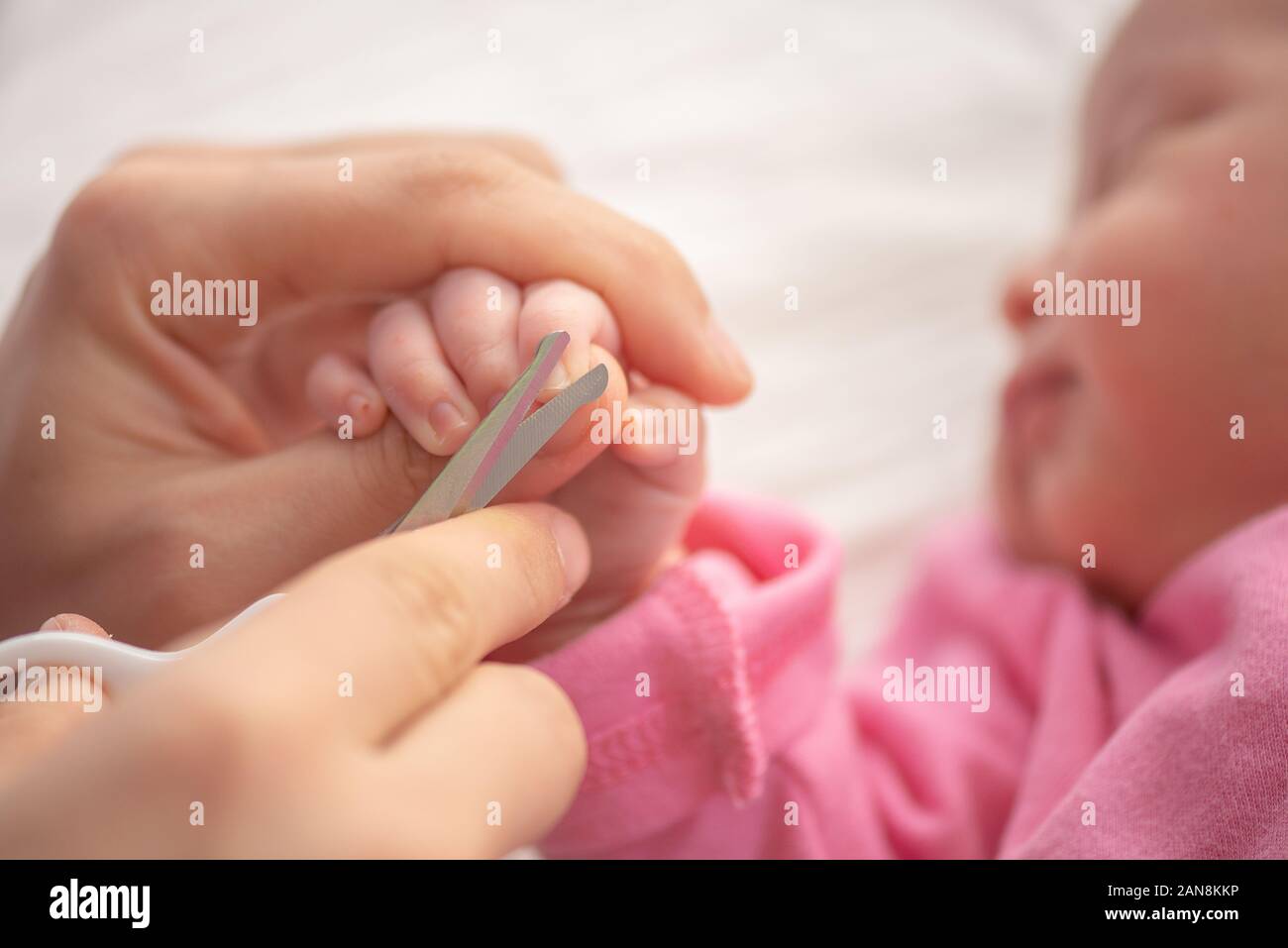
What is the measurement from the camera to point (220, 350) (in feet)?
2.36

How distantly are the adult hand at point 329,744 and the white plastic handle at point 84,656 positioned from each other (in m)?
0.05

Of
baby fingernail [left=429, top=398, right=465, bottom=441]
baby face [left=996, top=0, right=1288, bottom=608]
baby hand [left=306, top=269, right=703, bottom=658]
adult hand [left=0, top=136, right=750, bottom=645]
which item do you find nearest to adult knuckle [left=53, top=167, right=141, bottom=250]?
adult hand [left=0, top=136, right=750, bottom=645]

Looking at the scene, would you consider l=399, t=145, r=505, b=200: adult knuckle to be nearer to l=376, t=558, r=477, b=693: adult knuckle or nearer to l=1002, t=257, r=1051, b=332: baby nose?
l=376, t=558, r=477, b=693: adult knuckle

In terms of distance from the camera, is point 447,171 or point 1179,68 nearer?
point 447,171

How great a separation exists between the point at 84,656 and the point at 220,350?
0.97 ft

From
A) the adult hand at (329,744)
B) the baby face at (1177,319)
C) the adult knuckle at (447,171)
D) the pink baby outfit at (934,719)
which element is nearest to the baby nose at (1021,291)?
the baby face at (1177,319)

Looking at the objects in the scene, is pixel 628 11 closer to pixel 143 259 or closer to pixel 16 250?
pixel 16 250

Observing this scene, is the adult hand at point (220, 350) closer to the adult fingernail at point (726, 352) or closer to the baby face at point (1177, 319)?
the adult fingernail at point (726, 352)

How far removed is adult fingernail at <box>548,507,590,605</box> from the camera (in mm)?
568

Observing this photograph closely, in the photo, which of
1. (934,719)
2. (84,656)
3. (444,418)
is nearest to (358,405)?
(444,418)

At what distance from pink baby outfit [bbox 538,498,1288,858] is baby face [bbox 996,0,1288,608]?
0.22 ft

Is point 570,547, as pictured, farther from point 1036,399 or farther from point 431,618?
point 1036,399
